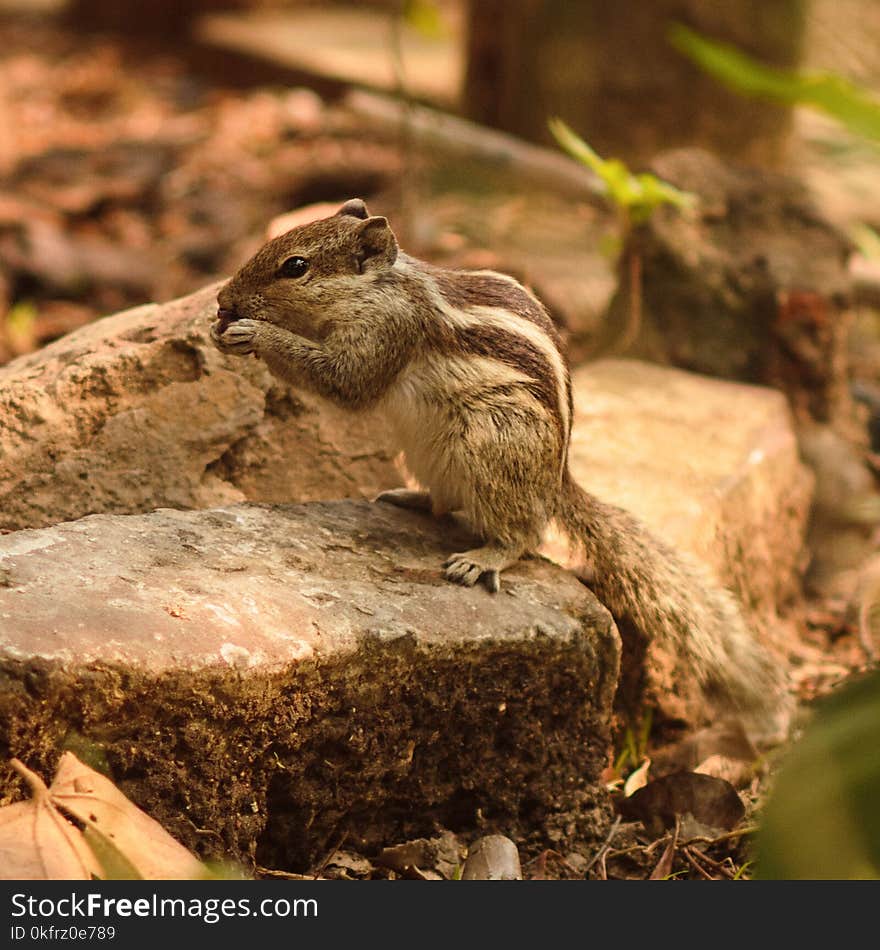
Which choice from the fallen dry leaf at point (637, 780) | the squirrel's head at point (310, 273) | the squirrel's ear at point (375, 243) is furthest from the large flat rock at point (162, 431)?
the fallen dry leaf at point (637, 780)

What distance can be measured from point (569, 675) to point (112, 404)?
182 cm

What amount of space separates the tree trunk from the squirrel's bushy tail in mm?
5987

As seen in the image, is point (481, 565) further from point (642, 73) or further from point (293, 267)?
point (642, 73)

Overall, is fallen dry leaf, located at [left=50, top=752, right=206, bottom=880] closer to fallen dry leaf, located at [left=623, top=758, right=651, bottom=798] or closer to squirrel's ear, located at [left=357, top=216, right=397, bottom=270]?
fallen dry leaf, located at [left=623, top=758, right=651, bottom=798]

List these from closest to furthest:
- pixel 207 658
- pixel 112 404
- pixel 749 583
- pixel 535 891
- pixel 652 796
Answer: pixel 535 891, pixel 207 658, pixel 652 796, pixel 112 404, pixel 749 583

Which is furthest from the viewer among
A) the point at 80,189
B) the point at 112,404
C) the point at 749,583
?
the point at 80,189

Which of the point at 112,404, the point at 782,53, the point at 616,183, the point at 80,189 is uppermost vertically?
the point at 782,53

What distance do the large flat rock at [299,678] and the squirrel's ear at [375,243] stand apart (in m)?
0.81

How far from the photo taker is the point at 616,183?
5676 millimetres

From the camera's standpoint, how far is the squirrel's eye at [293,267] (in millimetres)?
3795

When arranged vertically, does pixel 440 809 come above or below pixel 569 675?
below

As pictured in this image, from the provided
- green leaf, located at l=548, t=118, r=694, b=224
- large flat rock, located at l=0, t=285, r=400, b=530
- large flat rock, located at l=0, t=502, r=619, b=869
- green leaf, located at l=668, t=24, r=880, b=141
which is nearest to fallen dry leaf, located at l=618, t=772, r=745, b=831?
large flat rock, located at l=0, t=502, r=619, b=869

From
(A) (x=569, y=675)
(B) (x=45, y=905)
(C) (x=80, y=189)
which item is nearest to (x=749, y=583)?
(A) (x=569, y=675)

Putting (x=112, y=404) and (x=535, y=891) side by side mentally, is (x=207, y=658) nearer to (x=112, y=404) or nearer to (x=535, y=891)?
(x=535, y=891)
